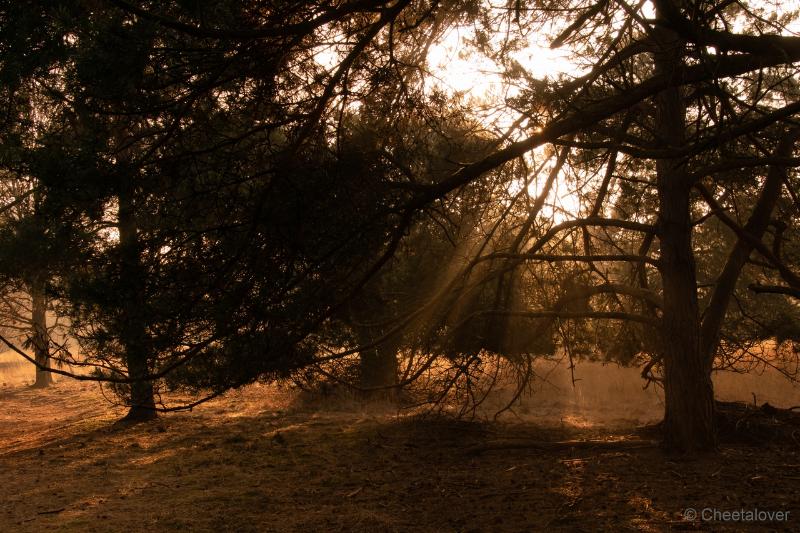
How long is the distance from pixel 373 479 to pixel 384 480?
0.15m

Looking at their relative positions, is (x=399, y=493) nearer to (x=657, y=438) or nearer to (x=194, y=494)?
(x=194, y=494)

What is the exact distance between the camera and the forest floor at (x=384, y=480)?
6.29 m

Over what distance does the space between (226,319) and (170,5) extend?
94.4 inches

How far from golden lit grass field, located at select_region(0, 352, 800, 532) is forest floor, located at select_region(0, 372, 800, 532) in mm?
22

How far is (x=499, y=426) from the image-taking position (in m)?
11.4

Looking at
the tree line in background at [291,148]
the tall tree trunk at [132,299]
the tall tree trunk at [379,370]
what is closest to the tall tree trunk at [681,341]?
the tree line in background at [291,148]

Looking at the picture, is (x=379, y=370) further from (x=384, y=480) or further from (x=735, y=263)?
(x=735, y=263)

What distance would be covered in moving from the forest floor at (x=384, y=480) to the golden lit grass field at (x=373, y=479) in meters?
0.02

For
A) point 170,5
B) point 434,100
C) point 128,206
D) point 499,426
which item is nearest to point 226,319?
point 128,206

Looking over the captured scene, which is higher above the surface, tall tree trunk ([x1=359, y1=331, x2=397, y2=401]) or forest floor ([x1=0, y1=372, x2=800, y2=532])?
tall tree trunk ([x1=359, y1=331, x2=397, y2=401])

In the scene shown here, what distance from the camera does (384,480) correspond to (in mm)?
8172

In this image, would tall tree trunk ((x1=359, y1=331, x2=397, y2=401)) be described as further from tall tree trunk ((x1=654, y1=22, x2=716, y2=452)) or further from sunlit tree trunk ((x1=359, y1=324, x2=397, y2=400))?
tall tree trunk ((x1=654, y1=22, x2=716, y2=452))

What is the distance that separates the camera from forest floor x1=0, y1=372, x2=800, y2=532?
248 inches

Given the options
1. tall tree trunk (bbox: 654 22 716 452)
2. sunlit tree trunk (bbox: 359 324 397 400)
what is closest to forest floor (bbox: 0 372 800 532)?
tall tree trunk (bbox: 654 22 716 452)
